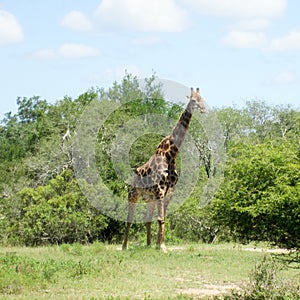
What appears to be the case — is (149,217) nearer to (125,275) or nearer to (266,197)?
(125,275)

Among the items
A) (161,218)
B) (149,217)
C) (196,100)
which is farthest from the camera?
(149,217)

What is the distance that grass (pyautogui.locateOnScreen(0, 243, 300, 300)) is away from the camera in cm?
1013

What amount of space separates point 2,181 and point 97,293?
14881mm

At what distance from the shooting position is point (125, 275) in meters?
11.8

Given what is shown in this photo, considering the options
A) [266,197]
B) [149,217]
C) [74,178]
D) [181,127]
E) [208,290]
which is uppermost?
[181,127]

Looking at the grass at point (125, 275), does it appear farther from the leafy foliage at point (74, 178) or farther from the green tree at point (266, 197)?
the leafy foliage at point (74, 178)

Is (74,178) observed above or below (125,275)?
above

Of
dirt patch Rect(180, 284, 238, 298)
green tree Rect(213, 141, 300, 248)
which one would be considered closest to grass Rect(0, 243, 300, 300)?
dirt patch Rect(180, 284, 238, 298)

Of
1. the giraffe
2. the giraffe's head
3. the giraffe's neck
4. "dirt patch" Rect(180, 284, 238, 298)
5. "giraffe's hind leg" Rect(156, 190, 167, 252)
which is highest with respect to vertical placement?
the giraffe's head

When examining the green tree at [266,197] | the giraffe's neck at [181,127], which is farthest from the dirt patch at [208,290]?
the giraffe's neck at [181,127]


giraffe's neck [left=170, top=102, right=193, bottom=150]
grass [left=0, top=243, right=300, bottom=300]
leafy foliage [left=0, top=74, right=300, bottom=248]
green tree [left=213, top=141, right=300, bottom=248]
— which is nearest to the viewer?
green tree [left=213, top=141, right=300, bottom=248]

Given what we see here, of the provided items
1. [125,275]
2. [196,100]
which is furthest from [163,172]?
[125,275]

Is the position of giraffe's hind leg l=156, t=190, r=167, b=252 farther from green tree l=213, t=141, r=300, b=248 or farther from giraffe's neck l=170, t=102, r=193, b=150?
green tree l=213, t=141, r=300, b=248

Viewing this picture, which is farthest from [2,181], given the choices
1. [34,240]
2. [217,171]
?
[217,171]
